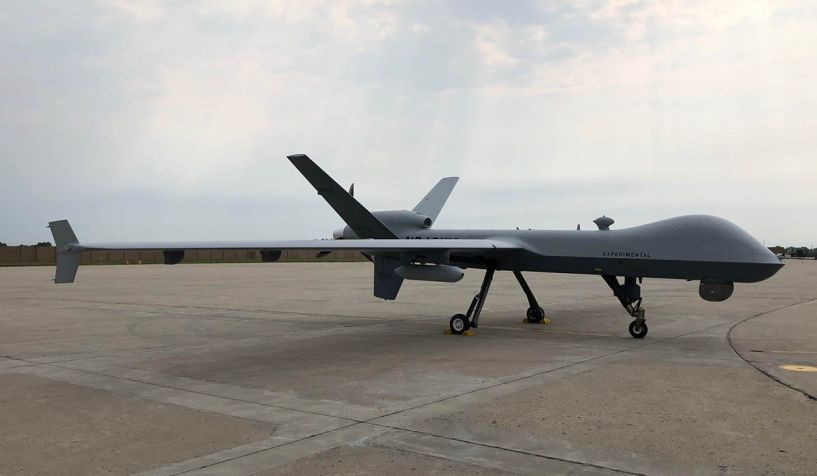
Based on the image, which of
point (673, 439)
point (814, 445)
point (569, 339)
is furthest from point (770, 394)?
point (569, 339)

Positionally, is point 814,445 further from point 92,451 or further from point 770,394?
point 92,451

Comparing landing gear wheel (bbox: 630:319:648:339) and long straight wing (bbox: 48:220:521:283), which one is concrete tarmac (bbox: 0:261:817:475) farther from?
long straight wing (bbox: 48:220:521:283)

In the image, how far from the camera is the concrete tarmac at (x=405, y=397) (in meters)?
5.50

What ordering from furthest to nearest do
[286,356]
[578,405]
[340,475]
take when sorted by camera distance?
1. [286,356]
2. [578,405]
3. [340,475]

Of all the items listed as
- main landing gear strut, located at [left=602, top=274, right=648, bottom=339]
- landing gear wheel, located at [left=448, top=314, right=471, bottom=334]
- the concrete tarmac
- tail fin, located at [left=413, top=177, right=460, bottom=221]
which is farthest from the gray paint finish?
tail fin, located at [left=413, top=177, right=460, bottom=221]

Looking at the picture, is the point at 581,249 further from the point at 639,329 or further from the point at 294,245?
the point at 294,245

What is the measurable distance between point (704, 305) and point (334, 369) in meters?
15.3

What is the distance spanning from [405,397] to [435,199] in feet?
37.9

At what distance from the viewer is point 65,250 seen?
40.6ft

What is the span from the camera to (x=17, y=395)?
805 cm

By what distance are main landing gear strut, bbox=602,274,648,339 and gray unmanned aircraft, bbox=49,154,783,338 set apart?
0.02 meters

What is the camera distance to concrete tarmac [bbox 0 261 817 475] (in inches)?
217

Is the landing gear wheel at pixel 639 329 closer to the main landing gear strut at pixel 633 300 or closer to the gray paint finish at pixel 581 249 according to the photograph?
the main landing gear strut at pixel 633 300

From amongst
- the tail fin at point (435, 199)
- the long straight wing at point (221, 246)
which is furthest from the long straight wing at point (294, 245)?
the tail fin at point (435, 199)
